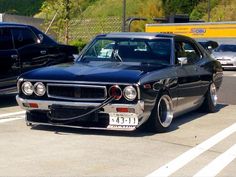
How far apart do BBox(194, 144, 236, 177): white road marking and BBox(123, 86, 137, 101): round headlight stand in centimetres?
128

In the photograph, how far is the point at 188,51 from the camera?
30.6 ft

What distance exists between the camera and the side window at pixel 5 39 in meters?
10.2

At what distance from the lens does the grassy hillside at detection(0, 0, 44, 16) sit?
67.2m

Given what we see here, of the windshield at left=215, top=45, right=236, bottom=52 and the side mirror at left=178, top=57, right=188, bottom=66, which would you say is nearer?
the side mirror at left=178, top=57, right=188, bottom=66

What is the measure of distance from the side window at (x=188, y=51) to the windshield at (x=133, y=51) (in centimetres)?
25

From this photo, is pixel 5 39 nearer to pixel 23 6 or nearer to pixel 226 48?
A: pixel 226 48

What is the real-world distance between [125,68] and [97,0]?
5890 centimetres

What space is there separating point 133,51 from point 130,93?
4.86ft

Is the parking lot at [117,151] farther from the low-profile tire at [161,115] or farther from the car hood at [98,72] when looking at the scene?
the car hood at [98,72]

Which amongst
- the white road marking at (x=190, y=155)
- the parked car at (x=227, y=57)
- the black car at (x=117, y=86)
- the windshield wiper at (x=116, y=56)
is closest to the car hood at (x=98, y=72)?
the black car at (x=117, y=86)

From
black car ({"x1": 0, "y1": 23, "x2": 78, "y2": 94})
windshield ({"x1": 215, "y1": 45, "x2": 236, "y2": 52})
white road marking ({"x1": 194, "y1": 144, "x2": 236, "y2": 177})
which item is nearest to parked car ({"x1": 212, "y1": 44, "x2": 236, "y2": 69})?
windshield ({"x1": 215, "y1": 45, "x2": 236, "y2": 52})

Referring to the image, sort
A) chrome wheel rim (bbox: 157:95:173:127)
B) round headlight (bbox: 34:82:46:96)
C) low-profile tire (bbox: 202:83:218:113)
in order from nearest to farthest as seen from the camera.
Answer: round headlight (bbox: 34:82:46:96), chrome wheel rim (bbox: 157:95:173:127), low-profile tire (bbox: 202:83:218:113)

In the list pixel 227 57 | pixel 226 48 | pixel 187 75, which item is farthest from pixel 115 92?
pixel 226 48

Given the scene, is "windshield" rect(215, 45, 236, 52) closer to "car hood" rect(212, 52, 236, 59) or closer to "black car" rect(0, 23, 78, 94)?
"car hood" rect(212, 52, 236, 59)
